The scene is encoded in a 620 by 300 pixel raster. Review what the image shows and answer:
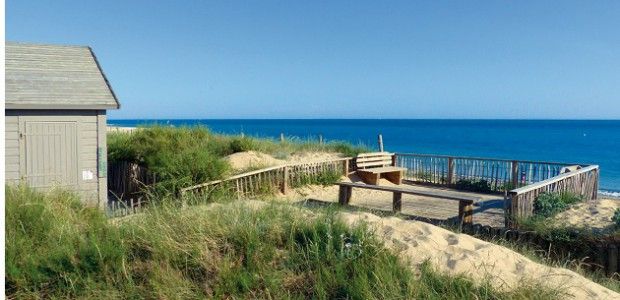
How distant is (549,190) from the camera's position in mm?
11320

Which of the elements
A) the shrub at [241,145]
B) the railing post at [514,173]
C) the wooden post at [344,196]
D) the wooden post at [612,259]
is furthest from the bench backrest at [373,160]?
the wooden post at [612,259]

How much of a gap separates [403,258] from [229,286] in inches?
59.2

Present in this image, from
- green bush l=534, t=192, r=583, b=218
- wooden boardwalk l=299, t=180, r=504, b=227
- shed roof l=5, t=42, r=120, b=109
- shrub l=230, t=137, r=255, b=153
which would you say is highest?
shed roof l=5, t=42, r=120, b=109

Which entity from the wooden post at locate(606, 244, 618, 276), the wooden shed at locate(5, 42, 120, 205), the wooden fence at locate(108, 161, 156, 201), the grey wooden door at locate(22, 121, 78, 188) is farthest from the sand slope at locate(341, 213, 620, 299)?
the wooden fence at locate(108, 161, 156, 201)

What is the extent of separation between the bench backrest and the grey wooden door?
28.2ft

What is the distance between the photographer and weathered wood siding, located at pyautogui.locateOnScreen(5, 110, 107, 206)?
447 inches

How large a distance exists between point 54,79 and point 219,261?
9117 millimetres

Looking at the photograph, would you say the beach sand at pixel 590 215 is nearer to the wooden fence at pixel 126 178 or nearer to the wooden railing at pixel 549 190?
the wooden railing at pixel 549 190

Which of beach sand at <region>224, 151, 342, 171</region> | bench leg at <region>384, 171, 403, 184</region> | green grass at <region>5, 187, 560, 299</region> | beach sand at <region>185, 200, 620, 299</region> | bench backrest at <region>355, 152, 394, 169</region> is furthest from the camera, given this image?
bench leg at <region>384, 171, 403, 184</region>

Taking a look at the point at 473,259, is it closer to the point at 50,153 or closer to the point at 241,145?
the point at 50,153

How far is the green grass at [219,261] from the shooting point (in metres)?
4.49

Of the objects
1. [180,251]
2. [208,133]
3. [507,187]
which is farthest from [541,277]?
[208,133]

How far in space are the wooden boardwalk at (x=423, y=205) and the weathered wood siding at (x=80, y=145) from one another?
16.0 ft

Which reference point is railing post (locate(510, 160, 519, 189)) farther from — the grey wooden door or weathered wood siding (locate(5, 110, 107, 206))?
the grey wooden door
